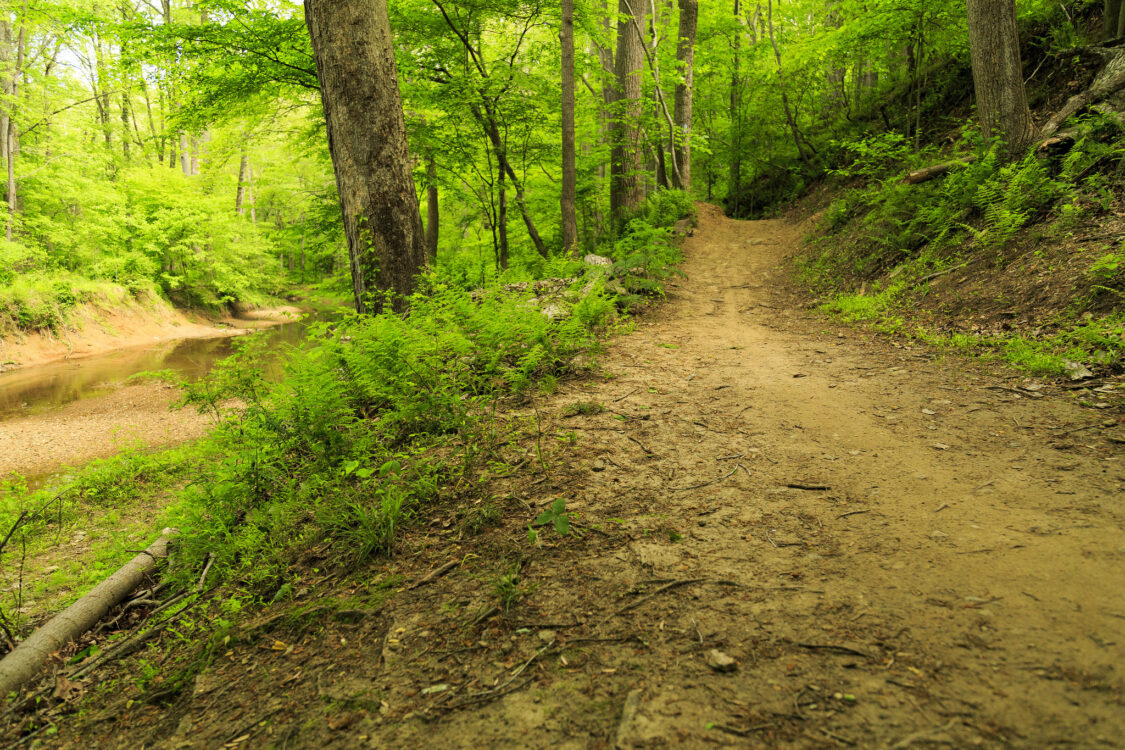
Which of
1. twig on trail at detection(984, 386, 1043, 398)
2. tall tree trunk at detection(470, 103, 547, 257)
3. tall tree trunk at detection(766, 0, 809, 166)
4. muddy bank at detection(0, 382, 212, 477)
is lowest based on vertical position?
muddy bank at detection(0, 382, 212, 477)

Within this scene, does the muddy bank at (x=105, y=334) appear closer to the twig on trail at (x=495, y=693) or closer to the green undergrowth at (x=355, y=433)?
the green undergrowth at (x=355, y=433)

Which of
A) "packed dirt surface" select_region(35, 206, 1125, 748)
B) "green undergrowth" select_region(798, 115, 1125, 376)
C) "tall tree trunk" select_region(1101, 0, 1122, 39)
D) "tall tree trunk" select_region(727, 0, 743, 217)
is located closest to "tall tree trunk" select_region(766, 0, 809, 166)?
"tall tree trunk" select_region(727, 0, 743, 217)

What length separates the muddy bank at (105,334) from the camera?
1549cm

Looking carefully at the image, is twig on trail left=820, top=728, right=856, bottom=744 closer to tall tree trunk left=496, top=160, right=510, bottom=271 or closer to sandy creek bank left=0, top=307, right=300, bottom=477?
sandy creek bank left=0, top=307, right=300, bottom=477

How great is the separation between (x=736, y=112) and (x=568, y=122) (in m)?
10.2

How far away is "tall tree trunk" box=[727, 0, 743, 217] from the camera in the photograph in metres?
17.4

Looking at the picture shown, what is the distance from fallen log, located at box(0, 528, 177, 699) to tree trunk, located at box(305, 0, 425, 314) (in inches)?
124

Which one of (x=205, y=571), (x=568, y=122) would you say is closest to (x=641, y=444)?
(x=205, y=571)

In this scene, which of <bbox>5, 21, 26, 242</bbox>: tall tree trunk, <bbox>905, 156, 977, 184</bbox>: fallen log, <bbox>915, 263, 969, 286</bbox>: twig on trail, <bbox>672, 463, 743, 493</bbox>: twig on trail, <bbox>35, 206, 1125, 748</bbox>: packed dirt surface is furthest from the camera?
<bbox>5, 21, 26, 242</bbox>: tall tree trunk

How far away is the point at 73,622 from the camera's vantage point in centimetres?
353

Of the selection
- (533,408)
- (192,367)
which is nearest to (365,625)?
(533,408)

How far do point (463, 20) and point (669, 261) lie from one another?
6347 millimetres

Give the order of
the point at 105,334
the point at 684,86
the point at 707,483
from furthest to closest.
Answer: the point at 105,334 → the point at 684,86 → the point at 707,483

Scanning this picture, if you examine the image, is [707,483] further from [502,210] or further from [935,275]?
[502,210]
